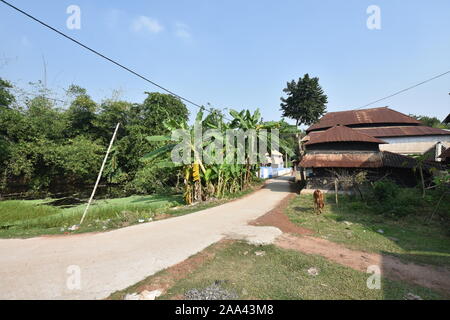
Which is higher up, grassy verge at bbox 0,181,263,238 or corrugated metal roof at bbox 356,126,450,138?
corrugated metal roof at bbox 356,126,450,138

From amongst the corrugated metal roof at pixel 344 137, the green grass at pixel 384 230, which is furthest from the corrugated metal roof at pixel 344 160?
the green grass at pixel 384 230

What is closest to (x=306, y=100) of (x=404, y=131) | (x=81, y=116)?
(x=404, y=131)

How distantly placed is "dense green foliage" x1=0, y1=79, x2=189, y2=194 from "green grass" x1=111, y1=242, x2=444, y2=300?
12.3 metres

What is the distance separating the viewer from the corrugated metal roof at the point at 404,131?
2170cm

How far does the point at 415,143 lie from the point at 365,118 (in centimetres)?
597

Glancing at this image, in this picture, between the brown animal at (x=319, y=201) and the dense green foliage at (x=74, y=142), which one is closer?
the brown animal at (x=319, y=201)

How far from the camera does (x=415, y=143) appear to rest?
880 inches

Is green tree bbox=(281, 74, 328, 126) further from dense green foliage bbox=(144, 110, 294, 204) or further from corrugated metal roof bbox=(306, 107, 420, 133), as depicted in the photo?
dense green foliage bbox=(144, 110, 294, 204)

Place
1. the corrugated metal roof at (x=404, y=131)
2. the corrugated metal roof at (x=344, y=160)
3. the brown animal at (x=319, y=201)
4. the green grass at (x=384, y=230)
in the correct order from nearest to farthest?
the green grass at (x=384, y=230), the brown animal at (x=319, y=201), the corrugated metal roof at (x=344, y=160), the corrugated metal roof at (x=404, y=131)

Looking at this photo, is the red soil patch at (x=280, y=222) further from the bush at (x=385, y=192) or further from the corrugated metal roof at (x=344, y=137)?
the corrugated metal roof at (x=344, y=137)

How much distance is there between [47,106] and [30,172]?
11.1m

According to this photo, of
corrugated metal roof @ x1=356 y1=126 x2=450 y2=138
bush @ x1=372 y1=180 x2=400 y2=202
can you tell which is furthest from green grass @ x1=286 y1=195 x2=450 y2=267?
corrugated metal roof @ x1=356 y1=126 x2=450 y2=138

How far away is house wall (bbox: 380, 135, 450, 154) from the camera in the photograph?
70.7 feet

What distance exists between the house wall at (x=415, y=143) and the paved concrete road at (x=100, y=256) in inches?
995
